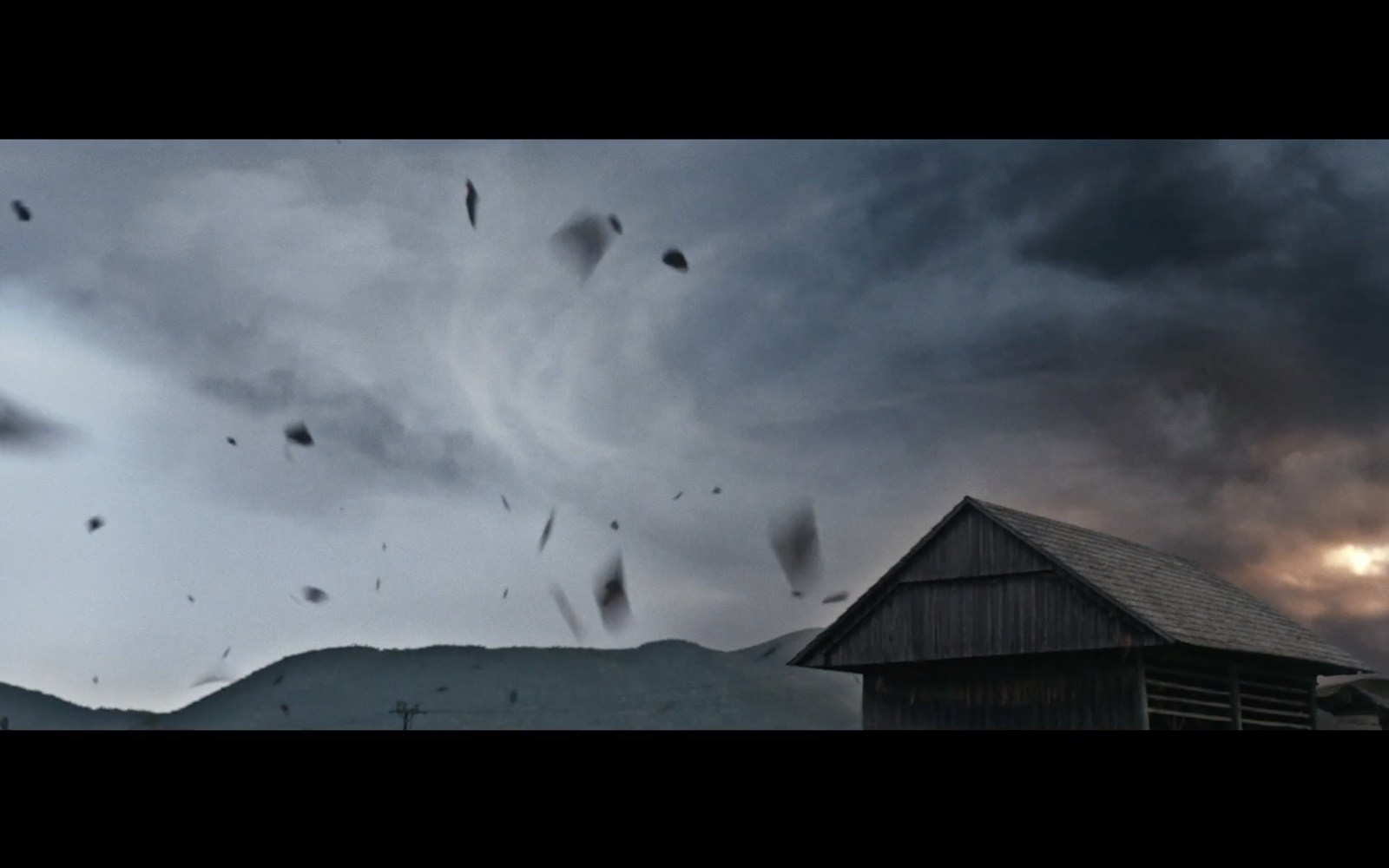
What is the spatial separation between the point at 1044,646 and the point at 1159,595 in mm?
3883

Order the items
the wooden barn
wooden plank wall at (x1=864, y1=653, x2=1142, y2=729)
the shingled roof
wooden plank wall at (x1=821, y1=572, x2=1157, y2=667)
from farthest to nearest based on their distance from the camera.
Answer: the shingled roof < wooden plank wall at (x1=821, y1=572, x2=1157, y2=667) < the wooden barn < wooden plank wall at (x1=864, y1=653, x2=1142, y2=729)

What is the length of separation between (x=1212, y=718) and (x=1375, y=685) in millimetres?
9172

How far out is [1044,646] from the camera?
25.6 metres

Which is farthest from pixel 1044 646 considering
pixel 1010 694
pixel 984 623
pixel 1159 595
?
pixel 1159 595

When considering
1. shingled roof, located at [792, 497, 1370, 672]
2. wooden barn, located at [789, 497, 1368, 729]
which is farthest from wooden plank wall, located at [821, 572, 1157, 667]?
shingled roof, located at [792, 497, 1370, 672]

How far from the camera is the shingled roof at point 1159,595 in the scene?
1029 inches

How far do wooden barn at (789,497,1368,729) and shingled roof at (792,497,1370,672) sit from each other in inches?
2.2

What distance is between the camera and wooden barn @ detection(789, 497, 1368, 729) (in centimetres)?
2520

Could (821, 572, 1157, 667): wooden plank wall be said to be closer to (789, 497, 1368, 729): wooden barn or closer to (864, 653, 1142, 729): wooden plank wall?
(789, 497, 1368, 729): wooden barn

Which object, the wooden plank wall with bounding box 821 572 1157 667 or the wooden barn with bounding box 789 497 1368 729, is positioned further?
the wooden plank wall with bounding box 821 572 1157 667
